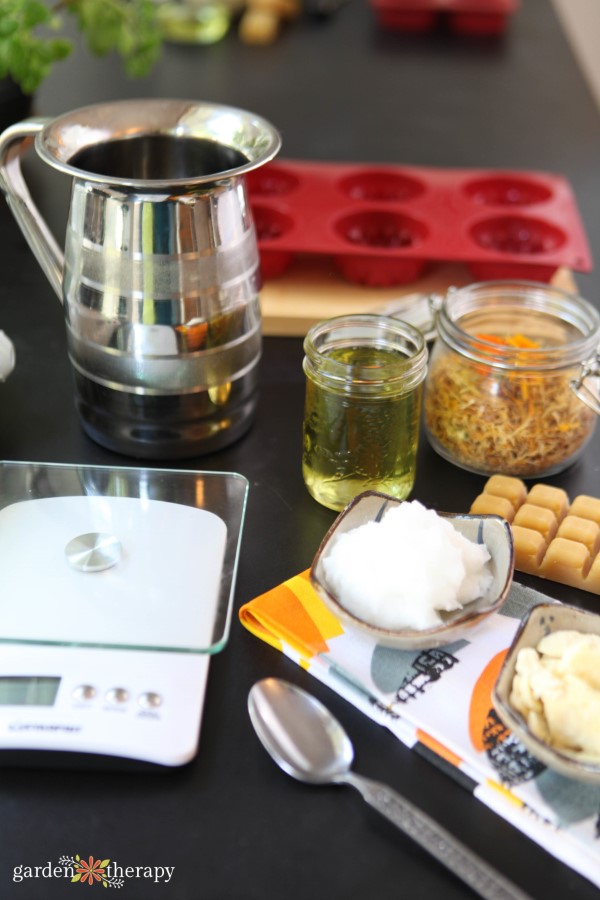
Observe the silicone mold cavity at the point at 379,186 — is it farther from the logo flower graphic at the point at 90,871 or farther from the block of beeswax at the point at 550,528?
the logo flower graphic at the point at 90,871

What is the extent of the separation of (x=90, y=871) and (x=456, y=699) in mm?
250

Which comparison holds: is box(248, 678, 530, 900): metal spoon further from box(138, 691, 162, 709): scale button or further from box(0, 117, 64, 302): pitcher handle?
box(0, 117, 64, 302): pitcher handle

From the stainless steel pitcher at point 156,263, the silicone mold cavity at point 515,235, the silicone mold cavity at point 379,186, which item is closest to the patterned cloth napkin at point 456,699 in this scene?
the stainless steel pitcher at point 156,263

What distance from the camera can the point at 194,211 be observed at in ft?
2.42

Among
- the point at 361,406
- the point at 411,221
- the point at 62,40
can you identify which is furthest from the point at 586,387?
the point at 62,40

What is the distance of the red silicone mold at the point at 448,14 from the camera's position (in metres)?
1.97

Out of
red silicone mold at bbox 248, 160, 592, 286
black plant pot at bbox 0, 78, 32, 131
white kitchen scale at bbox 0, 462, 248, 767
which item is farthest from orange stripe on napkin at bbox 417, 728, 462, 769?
black plant pot at bbox 0, 78, 32, 131

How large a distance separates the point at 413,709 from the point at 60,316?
69cm

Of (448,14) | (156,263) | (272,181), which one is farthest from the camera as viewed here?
(448,14)

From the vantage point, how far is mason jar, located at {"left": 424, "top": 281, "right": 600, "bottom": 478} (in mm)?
822

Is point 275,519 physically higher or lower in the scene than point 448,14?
lower

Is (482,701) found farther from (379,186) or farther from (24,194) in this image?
(379,186)

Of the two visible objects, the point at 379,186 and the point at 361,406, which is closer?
the point at 361,406

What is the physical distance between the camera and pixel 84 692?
59cm
